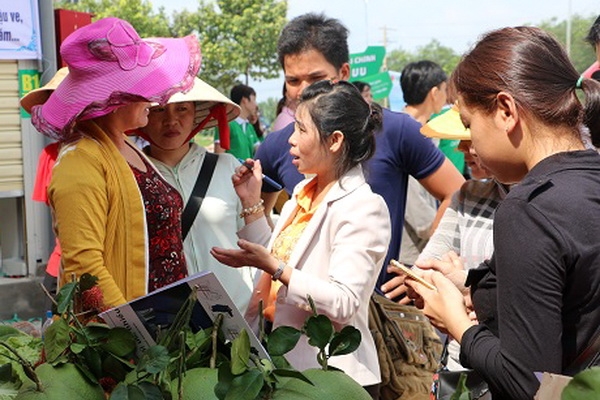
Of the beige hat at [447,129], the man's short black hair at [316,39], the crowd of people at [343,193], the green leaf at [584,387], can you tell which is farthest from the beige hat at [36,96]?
the green leaf at [584,387]

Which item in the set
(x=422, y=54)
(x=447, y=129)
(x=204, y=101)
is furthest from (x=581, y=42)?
(x=422, y=54)

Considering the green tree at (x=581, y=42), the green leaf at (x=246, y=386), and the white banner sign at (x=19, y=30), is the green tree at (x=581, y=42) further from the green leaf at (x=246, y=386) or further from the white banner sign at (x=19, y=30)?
the white banner sign at (x=19, y=30)

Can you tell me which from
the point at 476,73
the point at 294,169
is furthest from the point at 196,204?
the point at 476,73

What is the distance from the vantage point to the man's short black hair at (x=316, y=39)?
386 centimetres

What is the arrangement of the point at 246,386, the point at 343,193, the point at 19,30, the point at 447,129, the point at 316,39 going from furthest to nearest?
the point at 19,30
the point at 316,39
the point at 447,129
the point at 343,193
the point at 246,386

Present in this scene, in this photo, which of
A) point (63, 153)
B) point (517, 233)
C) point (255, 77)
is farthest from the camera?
point (255, 77)

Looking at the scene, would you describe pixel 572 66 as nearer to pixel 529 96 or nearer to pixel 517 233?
pixel 529 96

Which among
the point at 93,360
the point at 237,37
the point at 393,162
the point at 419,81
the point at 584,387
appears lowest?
the point at 237,37

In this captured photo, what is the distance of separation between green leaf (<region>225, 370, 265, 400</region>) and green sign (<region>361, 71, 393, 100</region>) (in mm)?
11754

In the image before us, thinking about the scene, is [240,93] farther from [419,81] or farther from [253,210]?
[253,210]

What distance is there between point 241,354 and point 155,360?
0.40ft

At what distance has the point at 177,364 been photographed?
1346mm

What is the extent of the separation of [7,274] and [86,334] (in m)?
5.34

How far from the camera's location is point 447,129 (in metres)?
3.51
